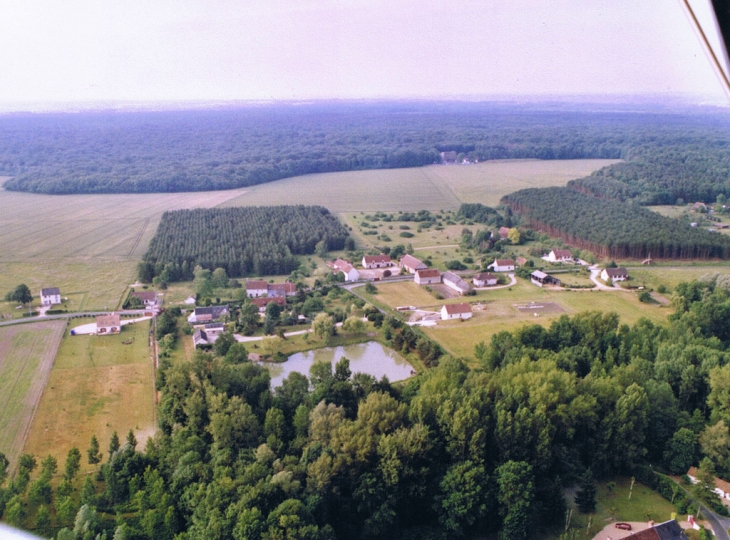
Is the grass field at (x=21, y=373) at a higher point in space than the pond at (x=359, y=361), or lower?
higher

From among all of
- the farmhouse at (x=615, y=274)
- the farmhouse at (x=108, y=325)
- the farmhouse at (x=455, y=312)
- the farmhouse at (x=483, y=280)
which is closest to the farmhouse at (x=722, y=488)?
the farmhouse at (x=455, y=312)

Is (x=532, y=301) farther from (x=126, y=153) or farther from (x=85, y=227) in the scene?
(x=126, y=153)

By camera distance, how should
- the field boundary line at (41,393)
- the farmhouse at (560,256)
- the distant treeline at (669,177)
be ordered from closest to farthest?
the field boundary line at (41,393), the farmhouse at (560,256), the distant treeline at (669,177)

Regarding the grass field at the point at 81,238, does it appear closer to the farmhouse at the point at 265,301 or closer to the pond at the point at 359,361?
the farmhouse at the point at 265,301

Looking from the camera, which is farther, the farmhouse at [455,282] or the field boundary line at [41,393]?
the farmhouse at [455,282]

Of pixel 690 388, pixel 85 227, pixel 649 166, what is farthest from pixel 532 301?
pixel 649 166

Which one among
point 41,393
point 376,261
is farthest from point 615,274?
point 41,393
